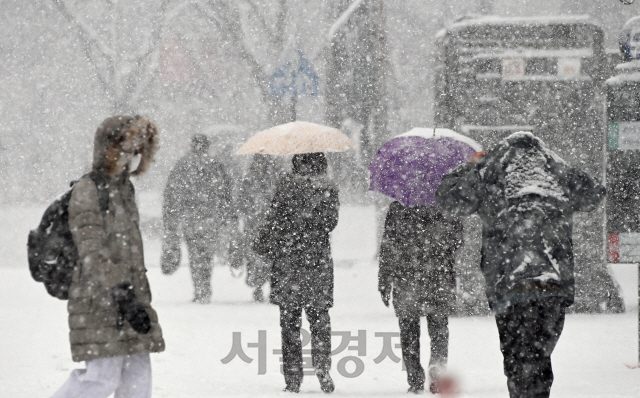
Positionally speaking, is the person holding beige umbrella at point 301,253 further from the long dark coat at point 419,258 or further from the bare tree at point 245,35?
the bare tree at point 245,35

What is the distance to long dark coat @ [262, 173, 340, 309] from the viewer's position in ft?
23.3

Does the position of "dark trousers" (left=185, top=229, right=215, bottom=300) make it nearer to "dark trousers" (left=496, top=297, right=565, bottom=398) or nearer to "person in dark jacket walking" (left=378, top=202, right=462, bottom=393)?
"person in dark jacket walking" (left=378, top=202, right=462, bottom=393)

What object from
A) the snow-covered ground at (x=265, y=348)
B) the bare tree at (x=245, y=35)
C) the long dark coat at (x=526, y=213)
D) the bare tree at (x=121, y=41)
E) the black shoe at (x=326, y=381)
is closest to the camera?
the long dark coat at (x=526, y=213)

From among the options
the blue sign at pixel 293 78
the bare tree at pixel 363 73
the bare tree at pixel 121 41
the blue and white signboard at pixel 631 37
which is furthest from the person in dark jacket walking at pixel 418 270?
the bare tree at pixel 121 41

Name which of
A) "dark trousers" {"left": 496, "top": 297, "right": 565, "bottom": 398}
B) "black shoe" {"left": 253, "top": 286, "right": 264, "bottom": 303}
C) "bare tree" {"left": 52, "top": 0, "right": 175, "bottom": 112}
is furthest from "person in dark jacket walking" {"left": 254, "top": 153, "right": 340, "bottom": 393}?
"bare tree" {"left": 52, "top": 0, "right": 175, "bottom": 112}

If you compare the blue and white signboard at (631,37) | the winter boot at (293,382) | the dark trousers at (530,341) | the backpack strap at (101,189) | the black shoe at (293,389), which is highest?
the blue and white signboard at (631,37)

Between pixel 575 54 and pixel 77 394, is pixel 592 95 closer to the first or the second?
pixel 575 54

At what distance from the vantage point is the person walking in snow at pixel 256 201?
12008 mm

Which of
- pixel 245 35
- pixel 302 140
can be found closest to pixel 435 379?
pixel 302 140

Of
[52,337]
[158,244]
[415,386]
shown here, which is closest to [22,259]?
[158,244]

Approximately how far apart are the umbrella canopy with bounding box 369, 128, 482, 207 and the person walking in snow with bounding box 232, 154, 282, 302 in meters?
4.40

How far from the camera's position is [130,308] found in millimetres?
4367

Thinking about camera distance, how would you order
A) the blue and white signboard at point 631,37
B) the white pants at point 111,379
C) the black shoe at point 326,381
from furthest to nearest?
the blue and white signboard at point 631,37 → the black shoe at point 326,381 → the white pants at point 111,379

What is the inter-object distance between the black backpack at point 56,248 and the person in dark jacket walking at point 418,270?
9.85 feet
